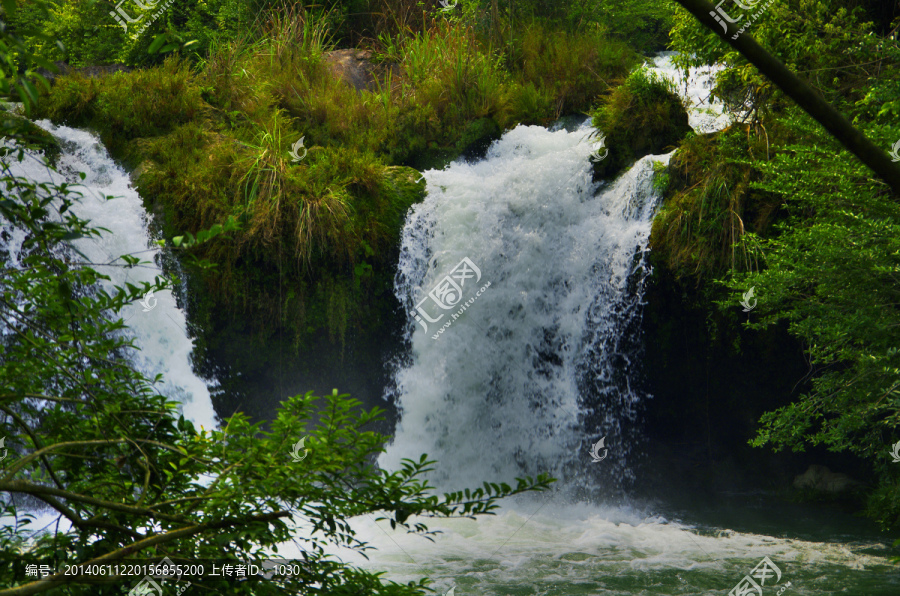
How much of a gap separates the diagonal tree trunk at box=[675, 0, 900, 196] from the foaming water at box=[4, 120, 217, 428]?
7.28 m

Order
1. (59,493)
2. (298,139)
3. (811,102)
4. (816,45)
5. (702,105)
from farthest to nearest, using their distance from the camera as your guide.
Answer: (702,105)
(298,139)
(816,45)
(59,493)
(811,102)

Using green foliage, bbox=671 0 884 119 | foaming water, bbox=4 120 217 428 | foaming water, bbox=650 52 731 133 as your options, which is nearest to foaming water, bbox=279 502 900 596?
foaming water, bbox=4 120 217 428

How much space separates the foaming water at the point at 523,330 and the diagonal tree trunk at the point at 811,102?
7.09m

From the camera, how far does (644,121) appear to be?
9188mm

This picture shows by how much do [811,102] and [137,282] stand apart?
26.8ft

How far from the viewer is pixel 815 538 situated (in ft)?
22.4

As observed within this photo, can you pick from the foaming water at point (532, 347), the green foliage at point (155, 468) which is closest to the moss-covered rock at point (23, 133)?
the green foliage at point (155, 468)

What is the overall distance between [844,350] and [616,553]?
2834 millimetres

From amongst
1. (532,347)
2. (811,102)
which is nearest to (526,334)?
(532,347)

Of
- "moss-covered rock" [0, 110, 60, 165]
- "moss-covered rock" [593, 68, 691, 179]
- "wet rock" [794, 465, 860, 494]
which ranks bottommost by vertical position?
"wet rock" [794, 465, 860, 494]

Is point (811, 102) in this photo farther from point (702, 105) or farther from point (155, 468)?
point (702, 105)

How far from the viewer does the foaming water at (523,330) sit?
798 cm

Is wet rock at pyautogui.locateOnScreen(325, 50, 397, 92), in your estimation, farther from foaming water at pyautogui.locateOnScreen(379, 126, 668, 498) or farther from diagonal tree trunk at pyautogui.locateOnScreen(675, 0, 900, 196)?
diagonal tree trunk at pyautogui.locateOnScreen(675, 0, 900, 196)

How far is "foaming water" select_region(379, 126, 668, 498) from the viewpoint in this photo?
7984mm
